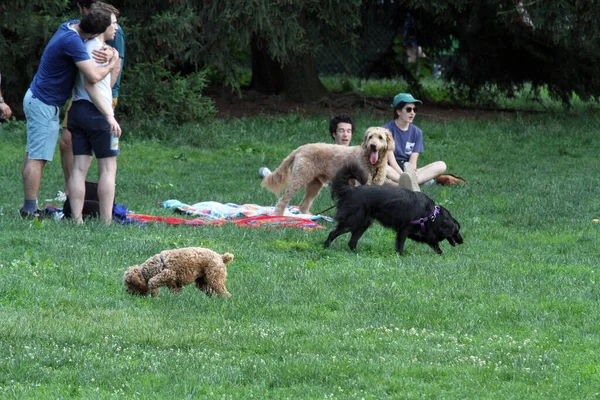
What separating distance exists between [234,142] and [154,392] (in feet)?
38.6

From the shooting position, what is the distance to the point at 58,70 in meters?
9.56

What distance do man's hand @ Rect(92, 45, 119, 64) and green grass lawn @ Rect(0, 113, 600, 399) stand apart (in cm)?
152

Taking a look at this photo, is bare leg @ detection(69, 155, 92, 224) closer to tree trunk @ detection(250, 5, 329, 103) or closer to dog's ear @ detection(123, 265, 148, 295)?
dog's ear @ detection(123, 265, 148, 295)

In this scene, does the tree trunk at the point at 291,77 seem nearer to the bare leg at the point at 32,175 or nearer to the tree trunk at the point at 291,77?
the tree trunk at the point at 291,77

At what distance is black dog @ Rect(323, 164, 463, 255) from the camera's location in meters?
9.05

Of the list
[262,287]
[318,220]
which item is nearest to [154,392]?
[262,287]

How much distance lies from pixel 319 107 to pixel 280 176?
895 centimetres

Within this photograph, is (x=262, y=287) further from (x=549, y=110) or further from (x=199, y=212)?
(x=549, y=110)

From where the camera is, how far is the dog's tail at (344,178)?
9312 mm

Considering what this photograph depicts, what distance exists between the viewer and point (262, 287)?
24.1 feet

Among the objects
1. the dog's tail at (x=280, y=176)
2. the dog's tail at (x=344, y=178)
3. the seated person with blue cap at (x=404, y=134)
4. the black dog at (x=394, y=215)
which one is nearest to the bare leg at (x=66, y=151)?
the dog's tail at (x=280, y=176)

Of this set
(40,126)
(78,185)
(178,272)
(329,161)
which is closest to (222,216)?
(329,161)

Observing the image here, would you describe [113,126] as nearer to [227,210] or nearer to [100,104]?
[100,104]

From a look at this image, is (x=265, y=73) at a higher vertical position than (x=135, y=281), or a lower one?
higher
